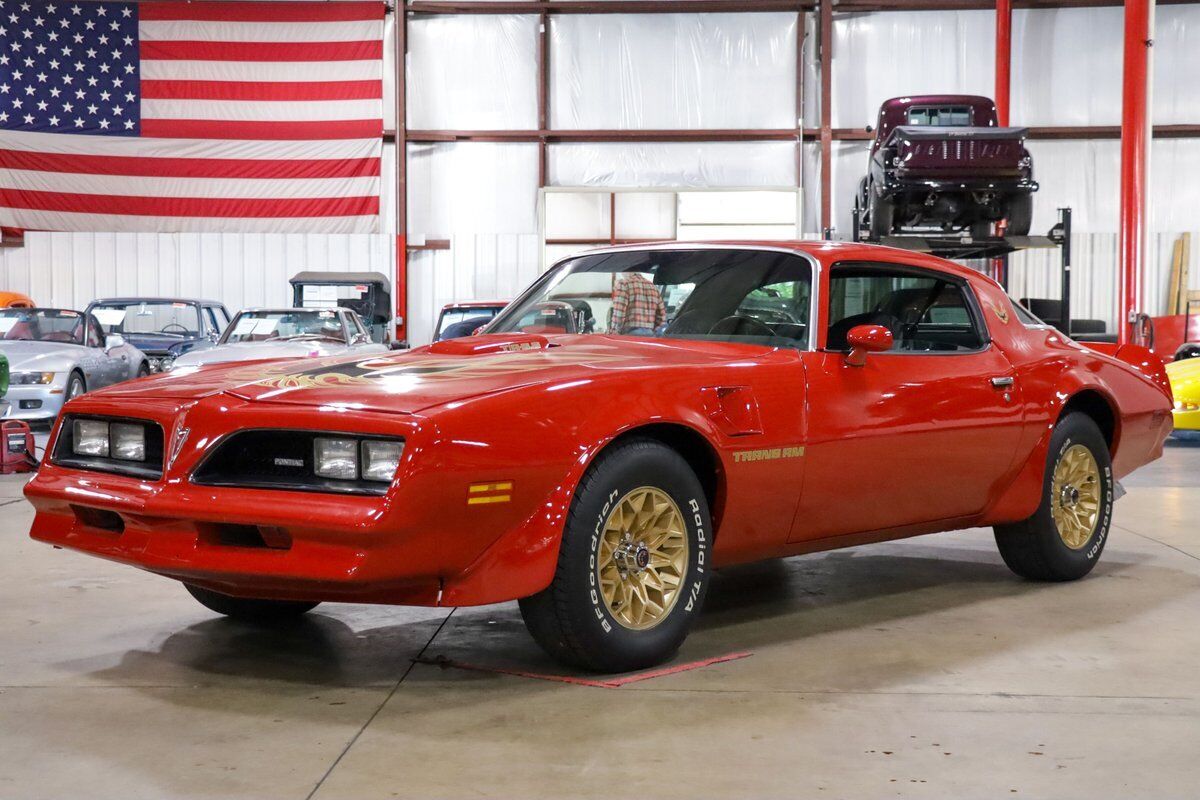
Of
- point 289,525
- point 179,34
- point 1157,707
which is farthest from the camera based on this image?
point 179,34

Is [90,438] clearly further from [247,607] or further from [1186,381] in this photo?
[1186,381]

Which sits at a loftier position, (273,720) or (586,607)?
(586,607)

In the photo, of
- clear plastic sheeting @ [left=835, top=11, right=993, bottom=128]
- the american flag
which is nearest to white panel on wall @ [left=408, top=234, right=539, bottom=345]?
the american flag

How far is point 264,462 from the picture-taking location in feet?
11.1

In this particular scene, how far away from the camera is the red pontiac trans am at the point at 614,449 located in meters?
3.22

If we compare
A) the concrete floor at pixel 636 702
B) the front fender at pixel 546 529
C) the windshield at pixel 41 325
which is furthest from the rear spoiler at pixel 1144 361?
the windshield at pixel 41 325

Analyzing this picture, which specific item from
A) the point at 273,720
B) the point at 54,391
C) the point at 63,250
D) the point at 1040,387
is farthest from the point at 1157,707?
the point at 63,250

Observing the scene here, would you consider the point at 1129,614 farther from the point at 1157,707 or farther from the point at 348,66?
the point at 348,66

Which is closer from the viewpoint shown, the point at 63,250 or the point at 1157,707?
the point at 1157,707

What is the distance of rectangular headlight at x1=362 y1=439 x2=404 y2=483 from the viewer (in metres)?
3.17

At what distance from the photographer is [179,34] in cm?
2094

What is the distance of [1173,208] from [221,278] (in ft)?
51.3

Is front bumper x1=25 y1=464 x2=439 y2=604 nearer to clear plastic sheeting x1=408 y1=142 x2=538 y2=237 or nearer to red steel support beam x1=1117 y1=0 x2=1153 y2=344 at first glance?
red steel support beam x1=1117 y1=0 x2=1153 y2=344

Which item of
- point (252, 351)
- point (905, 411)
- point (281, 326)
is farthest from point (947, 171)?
point (905, 411)
